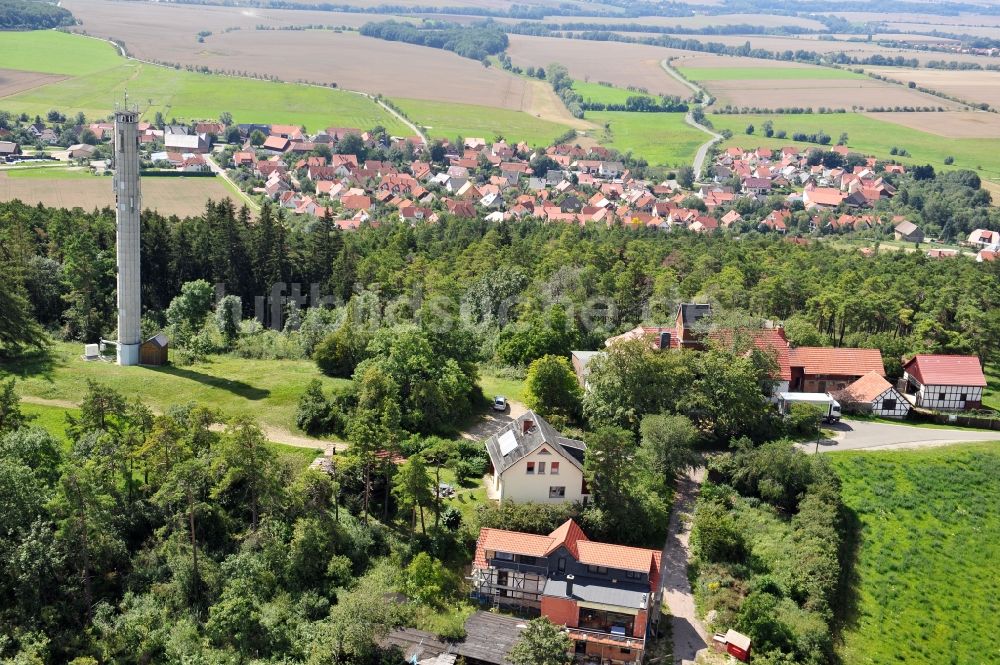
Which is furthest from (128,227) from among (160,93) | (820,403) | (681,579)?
(160,93)

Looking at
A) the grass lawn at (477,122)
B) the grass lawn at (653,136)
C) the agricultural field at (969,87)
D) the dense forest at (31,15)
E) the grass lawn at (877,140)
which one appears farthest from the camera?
the agricultural field at (969,87)

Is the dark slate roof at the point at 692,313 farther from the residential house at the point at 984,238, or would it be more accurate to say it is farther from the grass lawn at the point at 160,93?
the grass lawn at the point at 160,93

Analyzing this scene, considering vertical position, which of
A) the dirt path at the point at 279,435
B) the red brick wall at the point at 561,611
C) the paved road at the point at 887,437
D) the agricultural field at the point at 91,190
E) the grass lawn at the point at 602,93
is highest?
the grass lawn at the point at 602,93

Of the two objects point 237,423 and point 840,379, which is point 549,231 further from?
point 237,423

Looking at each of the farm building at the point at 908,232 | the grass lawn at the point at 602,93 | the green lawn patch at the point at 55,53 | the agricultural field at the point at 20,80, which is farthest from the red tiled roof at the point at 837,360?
the green lawn patch at the point at 55,53

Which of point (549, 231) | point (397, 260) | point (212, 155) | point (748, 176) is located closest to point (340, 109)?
point (212, 155)

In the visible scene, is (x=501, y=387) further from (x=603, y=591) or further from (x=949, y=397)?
(x=949, y=397)
